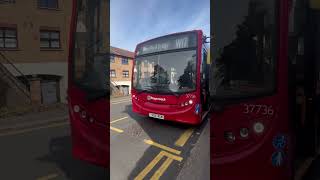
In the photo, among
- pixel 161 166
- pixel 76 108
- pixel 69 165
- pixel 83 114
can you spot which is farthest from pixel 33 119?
pixel 161 166

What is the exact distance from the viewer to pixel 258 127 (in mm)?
2205

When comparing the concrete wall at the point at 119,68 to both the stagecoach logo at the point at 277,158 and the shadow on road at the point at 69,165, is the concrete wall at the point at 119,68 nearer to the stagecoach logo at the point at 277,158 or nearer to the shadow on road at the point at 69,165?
the stagecoach logo at the point at 277,158

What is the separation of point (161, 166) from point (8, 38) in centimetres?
1559

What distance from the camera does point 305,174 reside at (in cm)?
372

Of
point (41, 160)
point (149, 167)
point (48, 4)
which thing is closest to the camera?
point (149, 167)

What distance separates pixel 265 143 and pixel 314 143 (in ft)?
8.90

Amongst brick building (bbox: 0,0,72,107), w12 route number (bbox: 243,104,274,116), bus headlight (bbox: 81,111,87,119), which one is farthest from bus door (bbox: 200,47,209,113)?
brick building (bbox: 0,0,72,107)

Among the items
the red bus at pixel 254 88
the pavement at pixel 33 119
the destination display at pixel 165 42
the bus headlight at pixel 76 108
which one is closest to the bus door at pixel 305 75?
the red bus at pixel 254 88

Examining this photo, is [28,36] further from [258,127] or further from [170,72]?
[258,127]

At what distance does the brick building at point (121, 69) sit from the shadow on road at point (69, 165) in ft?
5.27

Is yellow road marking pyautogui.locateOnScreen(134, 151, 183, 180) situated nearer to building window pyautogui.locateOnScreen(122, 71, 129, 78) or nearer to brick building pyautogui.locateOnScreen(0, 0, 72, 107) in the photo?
building window pyautogui.locateOnScreen(122, 71, 129, 78)

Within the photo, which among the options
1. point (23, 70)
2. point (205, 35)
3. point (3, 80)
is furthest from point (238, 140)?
point (23, 70)

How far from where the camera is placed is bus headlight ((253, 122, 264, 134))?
86.2 inches

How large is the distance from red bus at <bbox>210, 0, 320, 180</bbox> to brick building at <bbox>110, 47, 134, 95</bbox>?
66 cm
